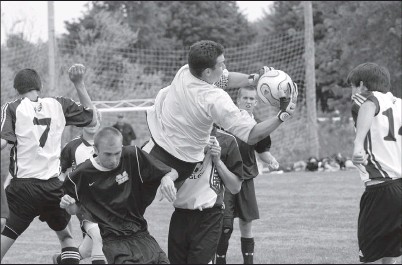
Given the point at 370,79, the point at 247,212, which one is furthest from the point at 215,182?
the point at 247,212

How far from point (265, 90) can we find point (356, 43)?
18418 millimetres

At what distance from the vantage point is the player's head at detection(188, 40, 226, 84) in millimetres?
6246

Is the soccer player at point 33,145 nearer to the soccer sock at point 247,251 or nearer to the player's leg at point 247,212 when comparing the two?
the player's leg at point 247,212

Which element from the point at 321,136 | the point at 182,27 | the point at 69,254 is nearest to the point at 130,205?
the point at 69,254

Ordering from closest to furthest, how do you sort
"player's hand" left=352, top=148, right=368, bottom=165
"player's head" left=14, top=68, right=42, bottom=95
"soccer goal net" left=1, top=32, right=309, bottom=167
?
"player's hand" left=352, top=148, right=368, bottom=165, "player's head" left=14, top=68, right=42, bottom=95, "soccer goal net" left=1, top=32, right=309, bottom=167

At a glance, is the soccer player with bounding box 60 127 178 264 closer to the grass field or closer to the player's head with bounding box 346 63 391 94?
the player's head with bounding box 346 63 391 94

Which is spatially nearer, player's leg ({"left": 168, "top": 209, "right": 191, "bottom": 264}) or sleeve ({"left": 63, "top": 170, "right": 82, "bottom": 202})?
sleeve ({"left": 63, "top": 170, "right": 82, "bottom": 202})

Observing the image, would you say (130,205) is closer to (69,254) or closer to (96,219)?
(96,219)

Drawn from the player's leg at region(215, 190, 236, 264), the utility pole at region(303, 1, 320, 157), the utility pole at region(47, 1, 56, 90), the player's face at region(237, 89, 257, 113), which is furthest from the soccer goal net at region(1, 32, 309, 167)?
the player's face at region(237, 89, 257, 113)

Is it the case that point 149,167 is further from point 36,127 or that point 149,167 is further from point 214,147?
point 36,127

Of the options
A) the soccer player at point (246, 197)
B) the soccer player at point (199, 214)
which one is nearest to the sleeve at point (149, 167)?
the soccer player at point (199, 214)

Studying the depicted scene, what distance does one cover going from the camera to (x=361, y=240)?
692 cm

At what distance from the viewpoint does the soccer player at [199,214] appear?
6742 mm

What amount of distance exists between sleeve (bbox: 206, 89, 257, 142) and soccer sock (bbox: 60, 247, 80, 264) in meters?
3.24
